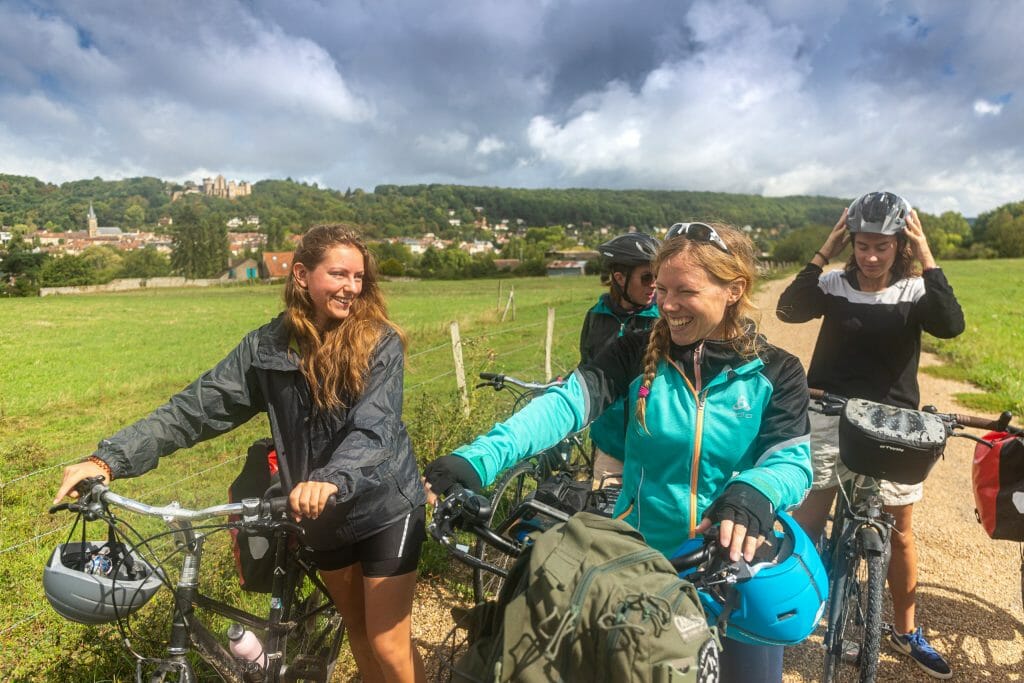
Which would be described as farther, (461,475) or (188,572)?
(188,572)

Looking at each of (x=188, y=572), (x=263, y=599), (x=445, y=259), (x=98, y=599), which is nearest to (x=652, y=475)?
(x=188, y=572)

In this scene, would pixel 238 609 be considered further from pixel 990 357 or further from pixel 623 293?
pixel 990 357

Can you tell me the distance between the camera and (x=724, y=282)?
1.84 metres

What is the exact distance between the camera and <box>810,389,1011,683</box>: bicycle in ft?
7.59

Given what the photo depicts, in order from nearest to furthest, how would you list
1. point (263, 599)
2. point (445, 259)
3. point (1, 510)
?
point (263, 599) < point (1, 510) < point (445, 259)

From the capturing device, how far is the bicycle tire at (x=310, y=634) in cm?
244

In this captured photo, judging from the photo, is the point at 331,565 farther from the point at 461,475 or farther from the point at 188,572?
the point at 461,475

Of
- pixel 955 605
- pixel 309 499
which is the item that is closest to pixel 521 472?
pixel 309 499

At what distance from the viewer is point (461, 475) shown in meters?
1.50

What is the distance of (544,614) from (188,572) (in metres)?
1.52

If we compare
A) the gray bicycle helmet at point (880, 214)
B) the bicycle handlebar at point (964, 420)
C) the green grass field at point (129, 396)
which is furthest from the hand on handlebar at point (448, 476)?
the gray bicycle helmet at point (880, 214)

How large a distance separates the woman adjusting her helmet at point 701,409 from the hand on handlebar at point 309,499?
55 centimetres

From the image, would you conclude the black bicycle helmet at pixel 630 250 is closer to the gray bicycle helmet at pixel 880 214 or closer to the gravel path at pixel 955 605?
the gray bicycle helmet at pixel 880 214

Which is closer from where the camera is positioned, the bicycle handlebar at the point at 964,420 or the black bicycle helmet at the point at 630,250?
the bicycle handlebar at the point at 964,420
